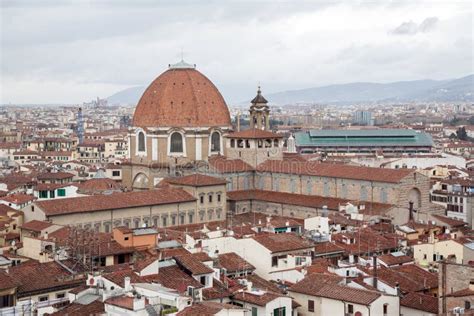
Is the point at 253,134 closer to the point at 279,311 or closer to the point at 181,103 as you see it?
the point at 181,103

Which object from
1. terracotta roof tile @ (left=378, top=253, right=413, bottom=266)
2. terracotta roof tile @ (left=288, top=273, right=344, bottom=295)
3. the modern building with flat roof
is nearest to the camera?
terracotta roof tile @ (left=288, top=273, right=344, bottom=295)

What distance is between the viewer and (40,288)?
28469 millimetres

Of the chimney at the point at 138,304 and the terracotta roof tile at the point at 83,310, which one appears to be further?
the terracotta roof tile at the point at 83,310

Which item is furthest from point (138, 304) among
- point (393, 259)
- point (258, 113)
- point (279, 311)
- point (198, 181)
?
point (258, 113)

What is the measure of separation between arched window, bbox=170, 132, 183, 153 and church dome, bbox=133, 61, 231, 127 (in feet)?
2.74

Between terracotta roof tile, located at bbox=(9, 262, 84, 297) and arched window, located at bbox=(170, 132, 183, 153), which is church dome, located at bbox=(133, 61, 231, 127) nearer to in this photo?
arched window, located at bbox=(170, 132, 183, 153)

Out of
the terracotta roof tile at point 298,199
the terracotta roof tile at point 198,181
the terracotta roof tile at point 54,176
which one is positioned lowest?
the terracotta roof tile at point 298,199

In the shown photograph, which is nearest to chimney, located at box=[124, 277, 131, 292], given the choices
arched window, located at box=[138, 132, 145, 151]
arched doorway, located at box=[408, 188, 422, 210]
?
arched doorway, located at box=[408, 188, 422, 210]

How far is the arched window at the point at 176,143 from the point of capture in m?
66.2

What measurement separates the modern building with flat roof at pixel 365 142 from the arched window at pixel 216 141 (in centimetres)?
→ 5318

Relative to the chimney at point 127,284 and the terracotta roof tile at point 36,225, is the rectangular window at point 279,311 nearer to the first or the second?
the chimney at point 127,284

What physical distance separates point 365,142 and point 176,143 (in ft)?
210

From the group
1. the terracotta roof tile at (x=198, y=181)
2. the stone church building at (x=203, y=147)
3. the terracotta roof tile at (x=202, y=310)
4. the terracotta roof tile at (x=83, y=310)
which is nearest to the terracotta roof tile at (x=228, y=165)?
the stone church building at (x=203, y=147)

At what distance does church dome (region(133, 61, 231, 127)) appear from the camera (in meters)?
66.9
